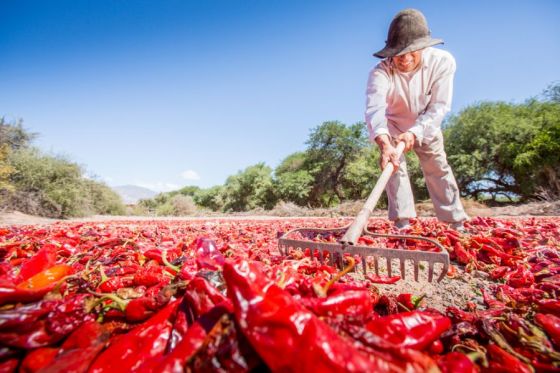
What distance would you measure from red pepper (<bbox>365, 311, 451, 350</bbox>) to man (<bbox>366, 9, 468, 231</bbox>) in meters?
3.24

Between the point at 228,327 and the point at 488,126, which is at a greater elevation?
the point at 488,126

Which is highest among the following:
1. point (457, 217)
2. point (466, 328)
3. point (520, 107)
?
point (520, 107)

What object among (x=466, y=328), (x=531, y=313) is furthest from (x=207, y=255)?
(x=531, y=313)

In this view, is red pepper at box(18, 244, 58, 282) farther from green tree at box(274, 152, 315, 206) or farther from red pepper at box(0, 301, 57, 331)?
green tree at box(274, 152, 315, 206)

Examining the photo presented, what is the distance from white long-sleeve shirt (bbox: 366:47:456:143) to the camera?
4496mm

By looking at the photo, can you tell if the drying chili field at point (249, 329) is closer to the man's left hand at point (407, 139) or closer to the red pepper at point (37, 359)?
the red pepper at point (37, 359)

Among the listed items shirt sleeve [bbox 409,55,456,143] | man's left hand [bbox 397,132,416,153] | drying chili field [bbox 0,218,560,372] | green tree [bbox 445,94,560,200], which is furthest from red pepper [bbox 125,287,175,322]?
green tree [bbox 445,94,560,200]

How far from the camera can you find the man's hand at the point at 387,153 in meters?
3.84

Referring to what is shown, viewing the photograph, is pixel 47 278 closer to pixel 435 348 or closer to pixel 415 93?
pixel 435 348

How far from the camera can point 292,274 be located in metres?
1.74

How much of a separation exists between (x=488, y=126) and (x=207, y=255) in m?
27.3

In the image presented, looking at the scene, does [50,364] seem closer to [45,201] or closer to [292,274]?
[292,274]

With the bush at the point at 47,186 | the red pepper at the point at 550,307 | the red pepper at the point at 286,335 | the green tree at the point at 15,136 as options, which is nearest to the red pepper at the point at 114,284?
the red pepper at the point at 286,335

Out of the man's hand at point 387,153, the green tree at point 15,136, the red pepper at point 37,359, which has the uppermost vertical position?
the green tree at point 15,136
